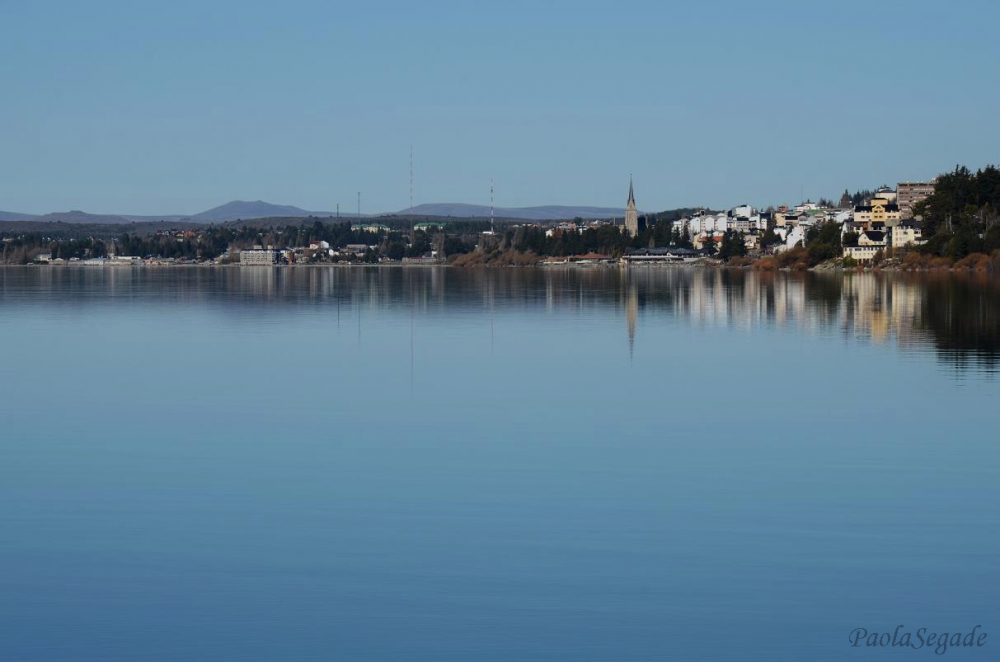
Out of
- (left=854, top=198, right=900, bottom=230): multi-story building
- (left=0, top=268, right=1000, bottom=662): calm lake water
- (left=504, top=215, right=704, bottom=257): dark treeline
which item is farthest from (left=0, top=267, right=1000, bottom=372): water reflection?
(left=504, top=215, right=704, bottom=257): dark treeline

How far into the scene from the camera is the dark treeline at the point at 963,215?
57.2m

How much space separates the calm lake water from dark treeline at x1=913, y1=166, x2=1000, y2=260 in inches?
1638

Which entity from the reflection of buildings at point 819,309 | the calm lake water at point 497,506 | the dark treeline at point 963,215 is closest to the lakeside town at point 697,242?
the dark treeline at point 963,215

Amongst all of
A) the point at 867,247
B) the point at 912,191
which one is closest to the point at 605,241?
the point at 912,191

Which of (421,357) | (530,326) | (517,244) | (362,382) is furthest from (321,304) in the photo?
(517,244)

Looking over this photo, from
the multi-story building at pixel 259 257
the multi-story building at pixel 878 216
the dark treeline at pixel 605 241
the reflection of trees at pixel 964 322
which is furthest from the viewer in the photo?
the multi-story building at pixel 259 257

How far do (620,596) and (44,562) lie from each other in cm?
283

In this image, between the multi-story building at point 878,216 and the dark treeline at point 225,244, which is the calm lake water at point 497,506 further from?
the dark treeline at point 225,244

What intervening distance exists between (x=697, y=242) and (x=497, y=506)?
120420 millimetres

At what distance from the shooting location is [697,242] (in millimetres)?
126812

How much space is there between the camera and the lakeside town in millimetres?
62344

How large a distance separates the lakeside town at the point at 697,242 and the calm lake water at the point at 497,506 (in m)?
43.1

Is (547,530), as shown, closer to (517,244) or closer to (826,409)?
(826,409)

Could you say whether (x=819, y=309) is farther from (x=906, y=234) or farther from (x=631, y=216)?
(x=631, y=216)
